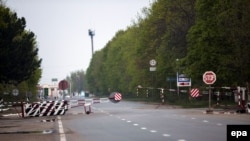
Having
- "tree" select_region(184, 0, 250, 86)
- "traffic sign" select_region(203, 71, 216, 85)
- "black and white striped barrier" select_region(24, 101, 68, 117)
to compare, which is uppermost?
"tree" select_region(184, 0, 250, 86)

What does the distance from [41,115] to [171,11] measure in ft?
89.9

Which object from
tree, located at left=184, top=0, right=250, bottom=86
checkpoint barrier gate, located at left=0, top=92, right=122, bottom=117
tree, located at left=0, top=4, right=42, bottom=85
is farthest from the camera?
tree, located at left=0, top=4, right=42, bottom=85

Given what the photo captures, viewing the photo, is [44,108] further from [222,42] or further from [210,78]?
[222,42]

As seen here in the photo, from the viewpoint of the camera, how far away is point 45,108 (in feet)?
129

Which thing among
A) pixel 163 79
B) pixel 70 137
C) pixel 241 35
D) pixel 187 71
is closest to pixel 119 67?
pixel 163 79

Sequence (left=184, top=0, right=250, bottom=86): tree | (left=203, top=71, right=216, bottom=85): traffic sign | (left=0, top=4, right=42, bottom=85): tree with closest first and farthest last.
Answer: (left=203, top=71, right=216, bottom=85): traffic sign, (left=184, top=0, right=250, bottom=86): tree, (left=0, top=4, right=42, bottom=85): tree

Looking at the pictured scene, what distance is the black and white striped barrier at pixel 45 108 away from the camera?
38.6m

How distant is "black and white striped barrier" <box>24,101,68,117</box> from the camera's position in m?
38.6

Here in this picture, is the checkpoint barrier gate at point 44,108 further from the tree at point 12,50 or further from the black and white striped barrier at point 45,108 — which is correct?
the tree at point 12,50

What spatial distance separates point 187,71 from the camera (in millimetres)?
53906

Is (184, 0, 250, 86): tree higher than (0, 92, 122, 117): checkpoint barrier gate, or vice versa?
(184, 0, 250, 86): tree

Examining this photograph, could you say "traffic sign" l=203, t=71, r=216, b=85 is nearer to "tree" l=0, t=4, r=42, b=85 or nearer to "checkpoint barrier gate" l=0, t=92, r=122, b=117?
"checkpoint barrier gate" l=0, t=92, r=122, b=117

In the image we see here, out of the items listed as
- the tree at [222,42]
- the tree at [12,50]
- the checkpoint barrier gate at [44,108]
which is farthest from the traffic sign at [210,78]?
the tree at [12,50]

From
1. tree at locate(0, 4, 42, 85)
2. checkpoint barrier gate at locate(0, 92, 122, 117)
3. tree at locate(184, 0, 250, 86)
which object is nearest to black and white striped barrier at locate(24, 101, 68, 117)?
checkpoint barrier gate at locate(0, 92, 122, 117)
